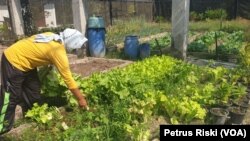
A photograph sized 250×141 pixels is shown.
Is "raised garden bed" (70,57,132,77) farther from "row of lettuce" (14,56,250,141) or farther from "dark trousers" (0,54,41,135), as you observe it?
"dark trousers" (0,54,41,135)

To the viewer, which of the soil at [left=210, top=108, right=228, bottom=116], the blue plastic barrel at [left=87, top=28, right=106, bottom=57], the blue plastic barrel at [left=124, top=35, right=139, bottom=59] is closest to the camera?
the soil at [left=210, top=108, right=228, bottom=116]

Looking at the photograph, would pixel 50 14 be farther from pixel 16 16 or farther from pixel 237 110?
pixel 237 110

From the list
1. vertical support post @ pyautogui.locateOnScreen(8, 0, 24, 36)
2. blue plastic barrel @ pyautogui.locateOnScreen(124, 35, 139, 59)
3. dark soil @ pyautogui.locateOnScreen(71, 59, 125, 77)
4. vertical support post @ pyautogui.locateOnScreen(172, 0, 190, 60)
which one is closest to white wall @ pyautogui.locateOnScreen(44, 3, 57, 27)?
vertical support post @ pyautogui.locateOnScreen(8, 0, 24, 36)

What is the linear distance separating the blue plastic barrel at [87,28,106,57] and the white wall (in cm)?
948

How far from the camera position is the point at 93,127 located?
4.61m

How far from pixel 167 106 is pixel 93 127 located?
1152 millimetres

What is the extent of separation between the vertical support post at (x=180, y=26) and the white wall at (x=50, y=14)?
11.3 m

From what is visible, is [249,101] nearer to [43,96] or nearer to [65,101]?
[65,101]

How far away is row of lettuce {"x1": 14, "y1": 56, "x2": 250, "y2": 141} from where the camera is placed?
425 centimetres

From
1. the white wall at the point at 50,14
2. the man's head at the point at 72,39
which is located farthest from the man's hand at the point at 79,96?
the white wall at the point at 50,14

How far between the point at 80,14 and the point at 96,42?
3.30ft

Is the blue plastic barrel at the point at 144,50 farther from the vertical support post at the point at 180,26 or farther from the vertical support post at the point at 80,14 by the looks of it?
the vertical support post at the point at 80,14

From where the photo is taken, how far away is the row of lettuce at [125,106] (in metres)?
4.25

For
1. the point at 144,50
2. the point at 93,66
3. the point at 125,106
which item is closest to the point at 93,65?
the point at 93,66
